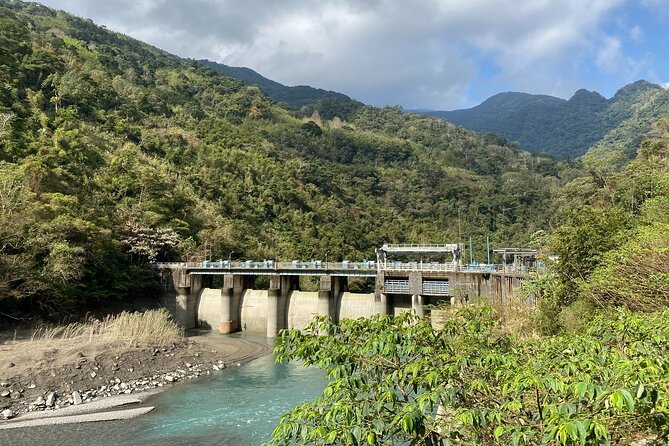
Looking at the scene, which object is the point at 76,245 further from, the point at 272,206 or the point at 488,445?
the point at 272,206

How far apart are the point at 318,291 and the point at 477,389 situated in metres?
32.7

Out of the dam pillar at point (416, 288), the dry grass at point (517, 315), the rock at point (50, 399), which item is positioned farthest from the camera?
the dam pillar at point (416, 288)

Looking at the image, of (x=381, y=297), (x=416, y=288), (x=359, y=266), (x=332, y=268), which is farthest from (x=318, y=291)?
(x=416, y=288)

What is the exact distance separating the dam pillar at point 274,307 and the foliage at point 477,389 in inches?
1180

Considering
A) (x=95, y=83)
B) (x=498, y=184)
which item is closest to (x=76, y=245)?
(x=95, y=83)

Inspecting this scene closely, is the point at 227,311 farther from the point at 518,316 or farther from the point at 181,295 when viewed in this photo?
the point at 518,316

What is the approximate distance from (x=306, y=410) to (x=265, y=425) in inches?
558

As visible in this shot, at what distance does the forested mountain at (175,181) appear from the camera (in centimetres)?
3244

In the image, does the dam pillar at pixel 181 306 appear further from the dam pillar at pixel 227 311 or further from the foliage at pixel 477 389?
the foliage at pixel 477 389

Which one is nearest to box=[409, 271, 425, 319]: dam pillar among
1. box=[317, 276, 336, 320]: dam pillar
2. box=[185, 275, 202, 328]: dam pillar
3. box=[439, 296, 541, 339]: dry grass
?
box=[439, 296, 541, 339]: dry grass

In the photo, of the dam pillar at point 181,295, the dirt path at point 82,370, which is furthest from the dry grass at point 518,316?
the dam pillar at point 181,295

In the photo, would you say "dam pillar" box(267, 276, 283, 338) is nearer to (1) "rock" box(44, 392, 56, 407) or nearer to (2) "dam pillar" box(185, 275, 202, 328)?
(2) "dam pillar" box(185, 275, 202, 328)

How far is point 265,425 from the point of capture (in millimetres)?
17703

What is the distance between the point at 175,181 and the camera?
63.5 meters
